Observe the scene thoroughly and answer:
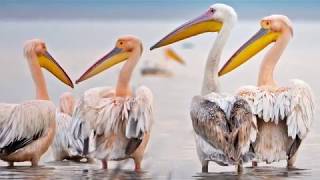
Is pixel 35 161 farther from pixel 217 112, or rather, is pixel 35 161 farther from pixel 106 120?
pixel 217 112

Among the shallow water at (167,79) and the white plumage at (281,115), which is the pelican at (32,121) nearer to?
the shallow water at (167,79)

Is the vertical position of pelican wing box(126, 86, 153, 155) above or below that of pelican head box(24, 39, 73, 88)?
below

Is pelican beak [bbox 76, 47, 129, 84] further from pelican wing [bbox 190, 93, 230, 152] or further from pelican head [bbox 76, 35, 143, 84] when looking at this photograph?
pelican wing [bbox 190, 93, 230, 152]

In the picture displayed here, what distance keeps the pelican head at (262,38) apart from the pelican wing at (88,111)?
51 centimetres

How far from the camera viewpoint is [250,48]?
131 inches

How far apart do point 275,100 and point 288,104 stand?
0.06 metres

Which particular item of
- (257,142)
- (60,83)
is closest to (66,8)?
(60,83)

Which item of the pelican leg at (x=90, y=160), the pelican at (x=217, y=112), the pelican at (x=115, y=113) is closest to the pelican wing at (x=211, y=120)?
the pelican at (x=217, y=112)

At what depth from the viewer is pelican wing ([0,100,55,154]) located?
338 cm

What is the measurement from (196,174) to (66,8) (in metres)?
0.89

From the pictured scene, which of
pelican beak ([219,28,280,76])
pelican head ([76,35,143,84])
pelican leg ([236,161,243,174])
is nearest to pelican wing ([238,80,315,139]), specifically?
pelican beak ([219,28,280,76])

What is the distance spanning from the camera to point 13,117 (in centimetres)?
338

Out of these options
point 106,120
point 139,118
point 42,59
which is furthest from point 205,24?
point 42,59

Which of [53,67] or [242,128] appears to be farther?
[53,67]
